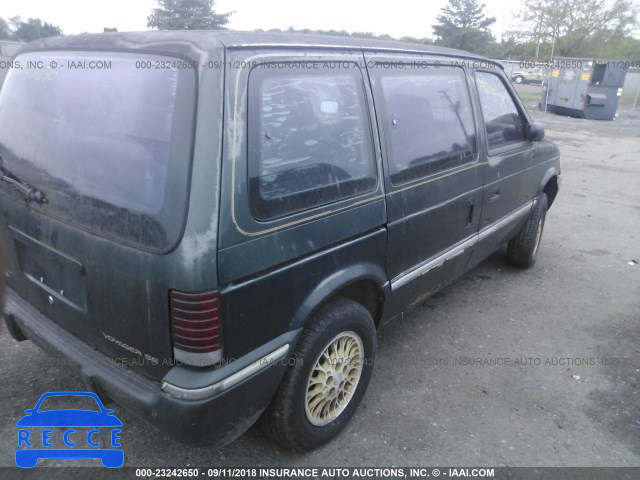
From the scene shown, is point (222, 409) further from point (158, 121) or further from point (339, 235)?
point (158, 121)

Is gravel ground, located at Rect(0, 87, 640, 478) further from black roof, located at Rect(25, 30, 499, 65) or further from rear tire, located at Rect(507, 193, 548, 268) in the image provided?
black roof, located at Rect(25, 30, 499, 65)

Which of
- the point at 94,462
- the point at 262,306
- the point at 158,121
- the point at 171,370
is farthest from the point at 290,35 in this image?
the point at 94,462

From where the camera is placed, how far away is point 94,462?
2.35m

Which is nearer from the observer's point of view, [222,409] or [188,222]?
[188,222]

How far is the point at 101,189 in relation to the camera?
192 cm

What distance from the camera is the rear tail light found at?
1722mm

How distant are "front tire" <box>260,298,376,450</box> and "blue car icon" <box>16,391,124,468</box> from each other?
31.9 inches

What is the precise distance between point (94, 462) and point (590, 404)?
274 cm

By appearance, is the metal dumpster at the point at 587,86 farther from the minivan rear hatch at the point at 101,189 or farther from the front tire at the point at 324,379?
the minivan rear hatch at the point at 101,189

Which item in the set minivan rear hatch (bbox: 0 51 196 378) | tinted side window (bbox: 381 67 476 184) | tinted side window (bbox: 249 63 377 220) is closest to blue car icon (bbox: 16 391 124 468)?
minivan rear hatch (bbox: 0 51 196 378)

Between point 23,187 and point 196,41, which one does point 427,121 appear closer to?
point 196,41

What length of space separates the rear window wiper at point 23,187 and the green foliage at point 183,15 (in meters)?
18.2

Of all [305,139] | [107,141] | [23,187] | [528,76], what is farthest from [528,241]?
[528,76]

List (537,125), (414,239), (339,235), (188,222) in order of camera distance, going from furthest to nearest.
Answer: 1. (537,125)
2. (414,239)
3. (339,235)
4. (188,222)
